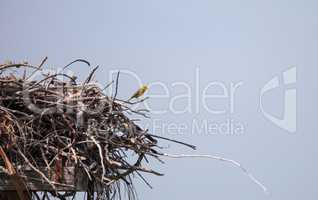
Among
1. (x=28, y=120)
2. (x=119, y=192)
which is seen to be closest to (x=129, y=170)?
(x=119, y=192)

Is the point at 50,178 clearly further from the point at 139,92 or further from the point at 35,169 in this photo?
the point at 139,92

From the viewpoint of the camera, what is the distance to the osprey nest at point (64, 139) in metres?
Result: 2.31

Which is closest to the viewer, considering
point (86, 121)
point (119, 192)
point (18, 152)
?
point (18, 152)

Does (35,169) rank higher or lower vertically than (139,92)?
lower

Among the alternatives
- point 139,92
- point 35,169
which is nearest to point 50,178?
point 35,169

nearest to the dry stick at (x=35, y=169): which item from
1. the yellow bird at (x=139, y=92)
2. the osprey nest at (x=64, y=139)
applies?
the osprey nest at (x=64, y=139)

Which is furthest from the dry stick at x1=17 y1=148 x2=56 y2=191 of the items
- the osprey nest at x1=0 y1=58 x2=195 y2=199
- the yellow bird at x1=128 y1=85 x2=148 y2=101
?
the yellow bird at x1=128 y1=85 x2=148 y2=101

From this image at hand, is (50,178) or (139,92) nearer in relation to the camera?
(50,178)

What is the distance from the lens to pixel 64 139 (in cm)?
241

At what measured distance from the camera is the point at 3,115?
7.69ft

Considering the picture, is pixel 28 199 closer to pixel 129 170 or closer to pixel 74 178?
pixel 74 178

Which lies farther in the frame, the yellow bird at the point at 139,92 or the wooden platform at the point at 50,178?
the yellow bird at the point at 139,92

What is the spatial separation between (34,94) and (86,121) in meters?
0.25

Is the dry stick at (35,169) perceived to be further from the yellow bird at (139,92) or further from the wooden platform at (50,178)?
the yellow bird at (139,92)
